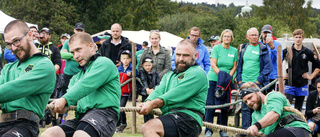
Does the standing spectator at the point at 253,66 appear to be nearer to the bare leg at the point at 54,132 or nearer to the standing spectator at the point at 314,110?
the standing spectator at the point at 314,110

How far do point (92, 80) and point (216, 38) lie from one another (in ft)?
24.8

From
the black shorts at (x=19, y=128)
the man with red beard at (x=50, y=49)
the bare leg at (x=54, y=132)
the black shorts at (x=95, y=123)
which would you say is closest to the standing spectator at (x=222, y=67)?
the man with red beard at (x=50, y=49)

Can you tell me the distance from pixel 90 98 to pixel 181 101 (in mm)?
1087

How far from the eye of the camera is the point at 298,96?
924 cm

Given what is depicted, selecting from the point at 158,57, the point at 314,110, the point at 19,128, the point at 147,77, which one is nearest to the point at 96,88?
the point at 19,128

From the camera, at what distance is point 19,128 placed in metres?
4.29

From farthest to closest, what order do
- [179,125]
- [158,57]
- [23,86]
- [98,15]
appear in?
1. [98,15]
2. [158,57]
3. [179,125]
4. [23,86]

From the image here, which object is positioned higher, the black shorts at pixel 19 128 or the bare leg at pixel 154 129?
the black shorts at pixel 19 128

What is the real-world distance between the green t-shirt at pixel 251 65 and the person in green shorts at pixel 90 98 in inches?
171

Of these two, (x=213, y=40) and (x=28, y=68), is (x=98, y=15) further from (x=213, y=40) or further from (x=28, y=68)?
(x=28, y=68)

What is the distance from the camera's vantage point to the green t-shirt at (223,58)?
8.83m

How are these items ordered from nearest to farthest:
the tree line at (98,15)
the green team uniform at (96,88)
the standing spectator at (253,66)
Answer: the green team uniform at (96,88)
the standing spectator at (253,66)
the tree line at (98,15)

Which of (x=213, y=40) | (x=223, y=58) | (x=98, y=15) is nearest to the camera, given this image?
(x=223, y=58)

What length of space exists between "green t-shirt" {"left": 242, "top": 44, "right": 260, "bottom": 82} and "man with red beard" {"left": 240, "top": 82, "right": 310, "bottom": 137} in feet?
7.33
